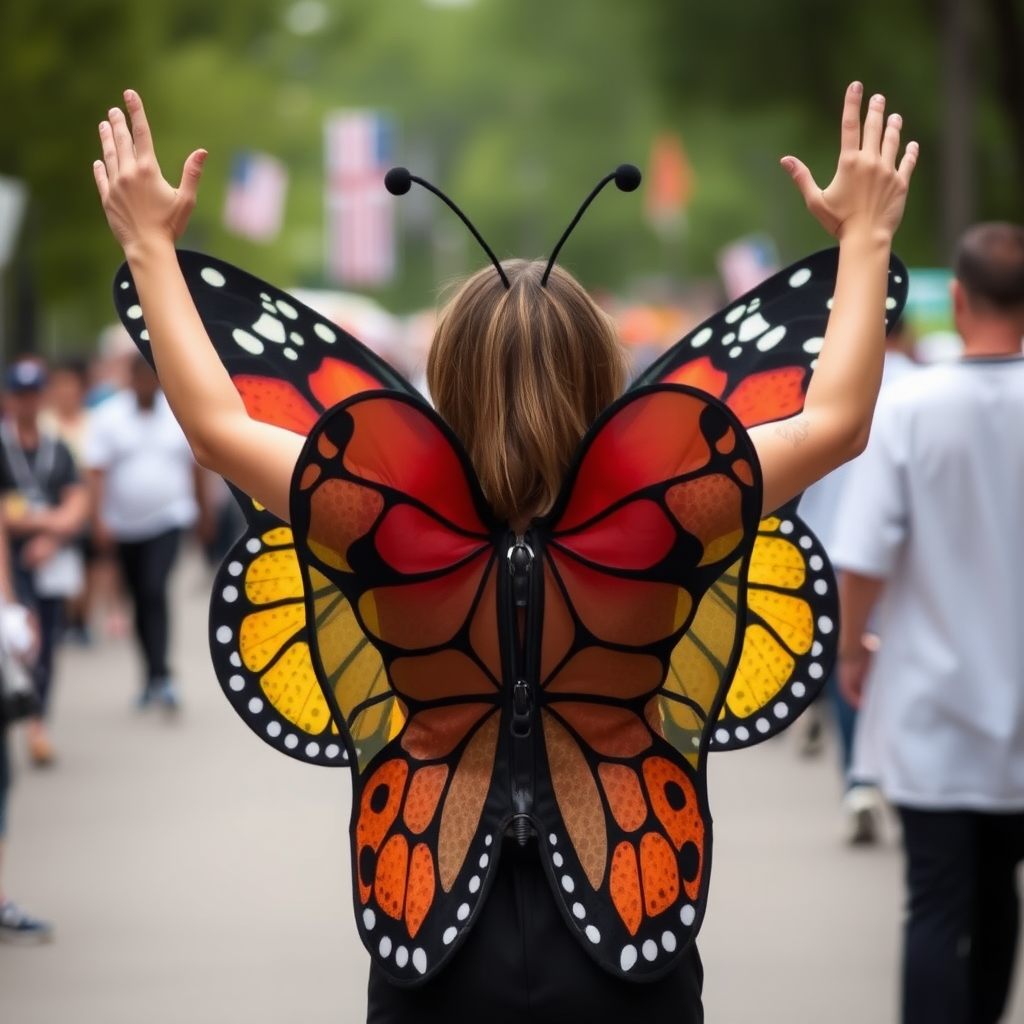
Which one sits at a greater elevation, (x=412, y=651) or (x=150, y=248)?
(x=150, y=248)

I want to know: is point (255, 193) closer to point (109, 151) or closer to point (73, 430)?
point (73, 430)

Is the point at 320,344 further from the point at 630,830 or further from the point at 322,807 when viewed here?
the point at 322,807

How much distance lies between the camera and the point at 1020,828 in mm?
4605

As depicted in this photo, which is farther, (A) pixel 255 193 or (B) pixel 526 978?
(A) pixel 255 193

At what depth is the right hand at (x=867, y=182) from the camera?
2.72 metres

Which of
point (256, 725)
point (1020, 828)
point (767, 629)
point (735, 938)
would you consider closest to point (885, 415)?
point (1020, 828)

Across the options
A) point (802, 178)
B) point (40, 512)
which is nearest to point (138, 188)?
point (802, 178)

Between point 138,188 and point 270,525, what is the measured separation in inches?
21.9

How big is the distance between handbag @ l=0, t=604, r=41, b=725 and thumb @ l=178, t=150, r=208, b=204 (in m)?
4.20

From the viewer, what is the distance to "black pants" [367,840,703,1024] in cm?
259

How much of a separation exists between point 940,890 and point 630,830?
2.04m

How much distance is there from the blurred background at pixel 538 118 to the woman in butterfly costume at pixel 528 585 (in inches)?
471

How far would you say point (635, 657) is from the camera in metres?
2.64

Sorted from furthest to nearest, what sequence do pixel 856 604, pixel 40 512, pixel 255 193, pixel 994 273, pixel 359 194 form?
1. pixel 359 194
2. pixel 255 193
3. pixel 40 512
4. pixel 856 604
5. pixel 994 273
